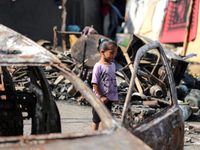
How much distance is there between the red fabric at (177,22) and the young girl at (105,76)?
996 cm

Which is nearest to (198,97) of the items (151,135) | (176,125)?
(176,125)

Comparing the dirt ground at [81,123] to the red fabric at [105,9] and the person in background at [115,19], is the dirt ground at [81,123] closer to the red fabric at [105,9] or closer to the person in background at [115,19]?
the red fabric at [105,9]

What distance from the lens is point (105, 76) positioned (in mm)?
4105

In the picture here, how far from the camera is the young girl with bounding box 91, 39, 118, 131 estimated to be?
4.04 metres

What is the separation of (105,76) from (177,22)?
11307 mm

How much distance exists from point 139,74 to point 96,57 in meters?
1.36

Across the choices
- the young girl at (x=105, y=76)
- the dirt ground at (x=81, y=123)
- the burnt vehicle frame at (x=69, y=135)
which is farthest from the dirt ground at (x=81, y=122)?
the burnt vehicle frame at (x=69, y=135)

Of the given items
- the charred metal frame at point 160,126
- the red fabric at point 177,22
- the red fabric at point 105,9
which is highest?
the red fabric at point 105,9

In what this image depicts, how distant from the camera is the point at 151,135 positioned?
288 centimetres

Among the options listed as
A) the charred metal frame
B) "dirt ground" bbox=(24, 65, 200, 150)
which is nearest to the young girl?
the charred metal frame

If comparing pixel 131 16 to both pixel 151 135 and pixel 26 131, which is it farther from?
pixel 151 135

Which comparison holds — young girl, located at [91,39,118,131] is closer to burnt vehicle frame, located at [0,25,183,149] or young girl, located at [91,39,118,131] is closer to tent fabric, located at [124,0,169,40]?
burnt vehicle frame, located at [0,25,183,149]

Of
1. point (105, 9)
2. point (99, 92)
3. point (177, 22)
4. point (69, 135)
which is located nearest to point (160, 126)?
point (69, 135)

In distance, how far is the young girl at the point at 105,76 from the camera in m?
4.04
